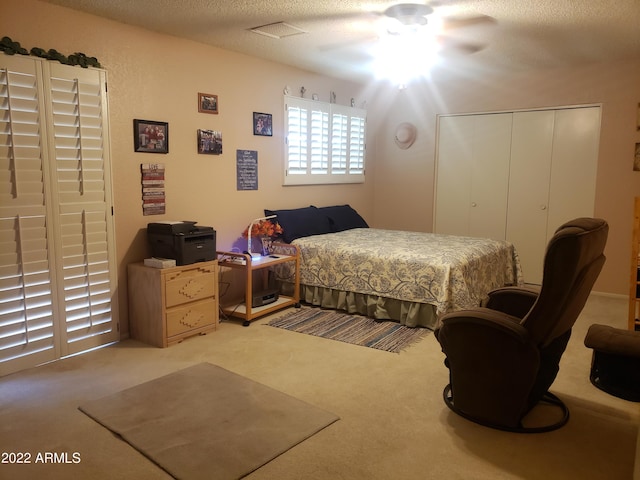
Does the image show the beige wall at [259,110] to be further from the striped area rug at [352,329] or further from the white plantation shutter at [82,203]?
the striped area rug at [352,329]

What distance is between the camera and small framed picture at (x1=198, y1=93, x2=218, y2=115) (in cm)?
436

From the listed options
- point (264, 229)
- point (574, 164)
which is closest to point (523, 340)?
point (264, 229)

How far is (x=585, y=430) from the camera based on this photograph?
2568 mm

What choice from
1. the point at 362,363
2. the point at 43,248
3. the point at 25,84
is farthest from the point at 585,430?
the point at 25,84

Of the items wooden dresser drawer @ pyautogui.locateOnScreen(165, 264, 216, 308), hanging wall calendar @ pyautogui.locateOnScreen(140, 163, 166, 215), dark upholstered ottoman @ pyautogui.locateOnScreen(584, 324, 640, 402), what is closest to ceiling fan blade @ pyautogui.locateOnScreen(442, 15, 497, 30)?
dark upholstered ottoman @ pyautogui.locateOnScreen(584, 324, 640, 402)

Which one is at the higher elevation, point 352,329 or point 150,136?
point 150,136

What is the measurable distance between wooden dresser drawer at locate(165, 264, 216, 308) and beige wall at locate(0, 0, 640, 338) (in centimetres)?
48

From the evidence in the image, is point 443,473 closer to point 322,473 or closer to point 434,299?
point 322,473

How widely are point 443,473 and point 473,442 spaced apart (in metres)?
0.33

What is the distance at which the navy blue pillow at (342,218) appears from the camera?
218 inches

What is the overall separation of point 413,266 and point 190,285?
182 cm

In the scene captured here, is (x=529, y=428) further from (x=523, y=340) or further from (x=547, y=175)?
(x=547, y=175)

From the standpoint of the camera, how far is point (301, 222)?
5.18 m

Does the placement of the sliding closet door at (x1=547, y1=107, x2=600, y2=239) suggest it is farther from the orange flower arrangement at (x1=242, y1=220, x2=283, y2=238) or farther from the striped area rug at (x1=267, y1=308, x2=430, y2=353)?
the orange flower arrangement at (x1=242, y1=220, x2=283, y2=238)
